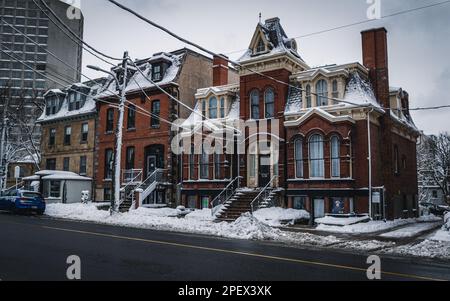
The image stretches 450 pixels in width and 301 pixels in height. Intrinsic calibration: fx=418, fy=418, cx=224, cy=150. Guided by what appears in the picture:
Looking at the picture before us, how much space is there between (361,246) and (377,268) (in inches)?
194

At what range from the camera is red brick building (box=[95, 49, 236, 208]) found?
30.6 m

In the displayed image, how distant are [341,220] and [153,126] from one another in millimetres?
16635

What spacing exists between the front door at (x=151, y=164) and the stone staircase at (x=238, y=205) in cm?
879

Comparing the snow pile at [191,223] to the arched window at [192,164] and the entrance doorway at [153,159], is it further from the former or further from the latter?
the entrance doorway at [153,159]

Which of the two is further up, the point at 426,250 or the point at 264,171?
the point at 264,171

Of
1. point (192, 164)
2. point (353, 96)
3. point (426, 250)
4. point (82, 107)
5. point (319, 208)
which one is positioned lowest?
point (426, 250)

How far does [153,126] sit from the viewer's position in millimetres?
31891

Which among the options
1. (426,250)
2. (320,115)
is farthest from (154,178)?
(426,250)

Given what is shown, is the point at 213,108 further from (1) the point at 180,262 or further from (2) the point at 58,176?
(1) the point at 180,262

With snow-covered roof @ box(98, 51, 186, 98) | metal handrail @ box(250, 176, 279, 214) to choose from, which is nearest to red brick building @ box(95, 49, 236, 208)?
snow-covered roof @ box(98, 51, 186, 98)

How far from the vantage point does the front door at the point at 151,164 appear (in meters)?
31.8
